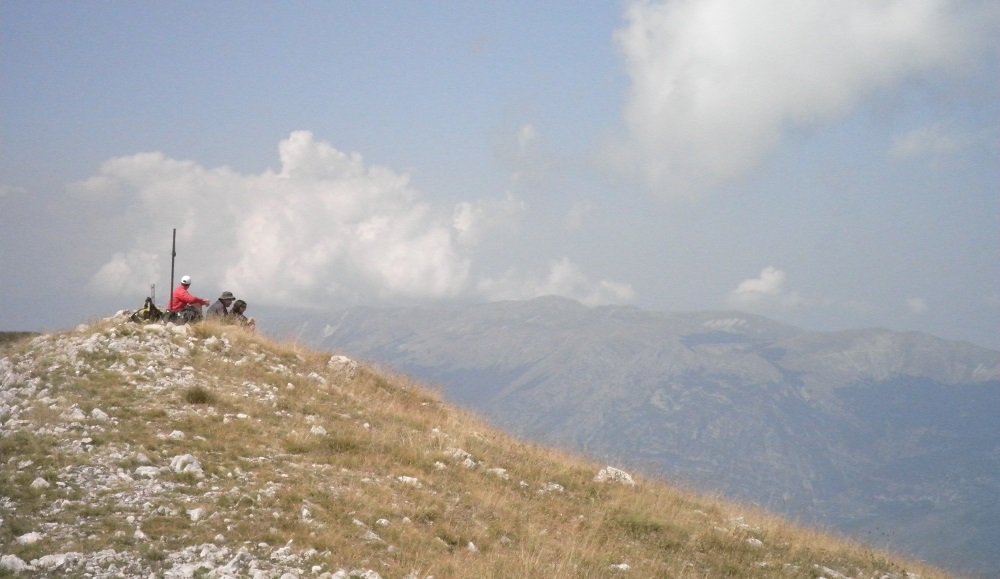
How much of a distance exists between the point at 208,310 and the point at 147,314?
12.3 feet

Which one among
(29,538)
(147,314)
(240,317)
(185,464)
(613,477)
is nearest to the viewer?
(29,538)

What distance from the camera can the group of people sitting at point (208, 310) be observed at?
926 inches

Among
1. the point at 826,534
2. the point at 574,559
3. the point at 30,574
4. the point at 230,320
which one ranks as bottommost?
the point at 826,534

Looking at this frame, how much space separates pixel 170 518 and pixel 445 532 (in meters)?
3.78

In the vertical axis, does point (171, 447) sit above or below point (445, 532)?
above

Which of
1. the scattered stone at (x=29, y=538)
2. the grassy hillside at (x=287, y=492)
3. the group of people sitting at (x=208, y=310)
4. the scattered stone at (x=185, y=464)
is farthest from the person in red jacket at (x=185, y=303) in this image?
the scattered stone at (x=29, y=538)

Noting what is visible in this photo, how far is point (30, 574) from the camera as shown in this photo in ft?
24.2

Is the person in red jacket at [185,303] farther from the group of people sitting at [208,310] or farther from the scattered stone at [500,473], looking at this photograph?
the scattered stone at [500,473]

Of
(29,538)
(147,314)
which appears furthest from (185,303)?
(29,538)

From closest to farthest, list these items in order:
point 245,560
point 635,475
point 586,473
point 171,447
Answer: point 245,560 → point 171,447 → point 586,473 → point 635,475

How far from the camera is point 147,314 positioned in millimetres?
22219

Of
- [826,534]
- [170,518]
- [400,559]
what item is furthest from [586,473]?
[170,518]

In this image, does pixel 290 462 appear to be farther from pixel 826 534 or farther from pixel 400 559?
pixel 826 534

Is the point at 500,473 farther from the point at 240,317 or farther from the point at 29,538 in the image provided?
the point at 240,317
